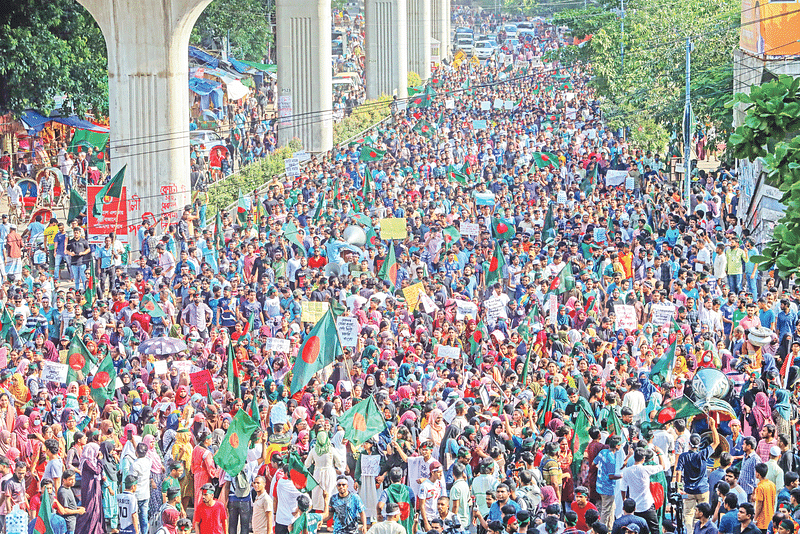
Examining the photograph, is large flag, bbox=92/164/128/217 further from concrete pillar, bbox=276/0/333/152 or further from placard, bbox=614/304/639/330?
concrete pillar, bbox=276/0/333/152

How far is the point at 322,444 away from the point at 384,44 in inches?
1684

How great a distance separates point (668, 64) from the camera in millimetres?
36844

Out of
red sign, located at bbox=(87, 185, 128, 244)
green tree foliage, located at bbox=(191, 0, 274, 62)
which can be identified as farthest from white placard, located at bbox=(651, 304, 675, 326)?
green tree foliage, located at bbox=(191, 0, 274, 62)

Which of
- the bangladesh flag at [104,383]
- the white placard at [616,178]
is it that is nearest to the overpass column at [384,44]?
the white placard at [616,178]

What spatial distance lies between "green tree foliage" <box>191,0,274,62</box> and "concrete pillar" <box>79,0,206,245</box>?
17107 millimetres

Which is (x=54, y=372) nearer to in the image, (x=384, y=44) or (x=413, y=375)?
(x=413, y=375)

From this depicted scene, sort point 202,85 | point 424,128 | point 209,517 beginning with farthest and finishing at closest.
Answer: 1. point 202,85
2. point 424,128
3. point 209,517

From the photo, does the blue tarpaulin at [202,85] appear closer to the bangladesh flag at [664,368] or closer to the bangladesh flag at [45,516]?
the bangladesh flag at [664,368]

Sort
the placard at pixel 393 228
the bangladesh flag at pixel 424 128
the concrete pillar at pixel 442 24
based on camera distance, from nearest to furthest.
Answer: the placard at pixel 393 228
the bangladesh flag at pixel 424 128
the concrete pillar at pixel 442 24

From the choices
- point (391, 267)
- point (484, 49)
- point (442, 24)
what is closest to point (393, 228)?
point (391, 267)

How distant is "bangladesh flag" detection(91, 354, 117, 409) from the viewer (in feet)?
52.1

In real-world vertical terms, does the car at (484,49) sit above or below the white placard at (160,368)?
below

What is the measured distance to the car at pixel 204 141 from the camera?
125ft

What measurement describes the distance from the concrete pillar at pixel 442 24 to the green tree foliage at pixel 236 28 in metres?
29.8
